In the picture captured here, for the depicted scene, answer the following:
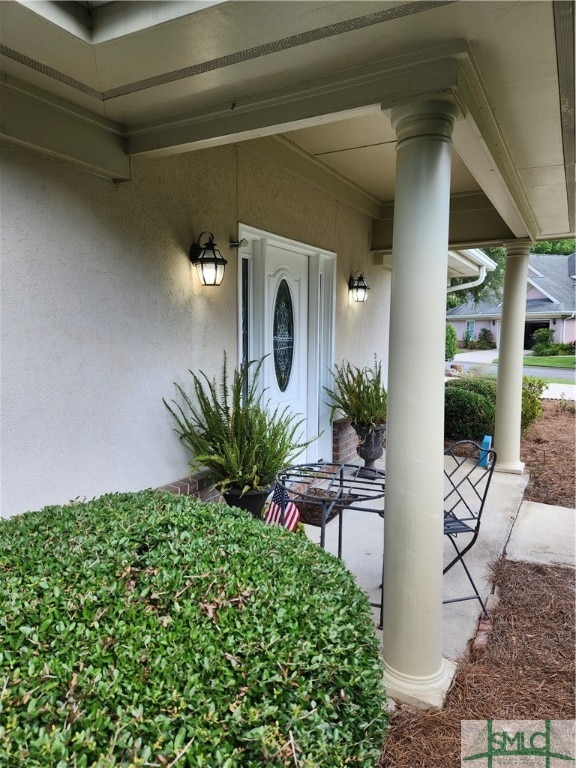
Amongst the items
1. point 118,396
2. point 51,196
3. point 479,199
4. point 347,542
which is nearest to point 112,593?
point 118,396

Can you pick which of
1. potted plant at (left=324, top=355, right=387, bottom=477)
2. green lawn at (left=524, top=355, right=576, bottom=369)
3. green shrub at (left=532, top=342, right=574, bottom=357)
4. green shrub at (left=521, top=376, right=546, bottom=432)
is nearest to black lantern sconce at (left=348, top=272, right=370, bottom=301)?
potted plant at (left=324, top=355, right=387, bottom=477)

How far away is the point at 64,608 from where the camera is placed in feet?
4.36

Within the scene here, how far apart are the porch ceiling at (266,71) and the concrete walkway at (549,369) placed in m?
9.99

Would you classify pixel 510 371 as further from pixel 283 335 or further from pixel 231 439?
pixel 231 439

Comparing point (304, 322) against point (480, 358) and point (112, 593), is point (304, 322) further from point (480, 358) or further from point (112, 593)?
point (480, 358)

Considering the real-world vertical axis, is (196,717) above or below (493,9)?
below

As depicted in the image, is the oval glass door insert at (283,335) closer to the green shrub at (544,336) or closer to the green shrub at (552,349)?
the green shrub at (552,349)

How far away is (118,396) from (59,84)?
1.62 m

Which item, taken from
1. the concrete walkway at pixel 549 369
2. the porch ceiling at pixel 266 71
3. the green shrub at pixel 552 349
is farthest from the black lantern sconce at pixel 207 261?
the green shrub at pixel 552 349

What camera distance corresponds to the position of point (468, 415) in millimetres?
7598

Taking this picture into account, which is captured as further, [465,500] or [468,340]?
[468,340]

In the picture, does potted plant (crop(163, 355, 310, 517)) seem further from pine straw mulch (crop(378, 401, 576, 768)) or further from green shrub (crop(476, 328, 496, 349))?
green shrub (crop(476, 328, 496, 349))

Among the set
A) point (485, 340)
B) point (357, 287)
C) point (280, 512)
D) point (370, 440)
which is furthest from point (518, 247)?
point (485, 340)

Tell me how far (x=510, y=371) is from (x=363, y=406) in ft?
6.43
